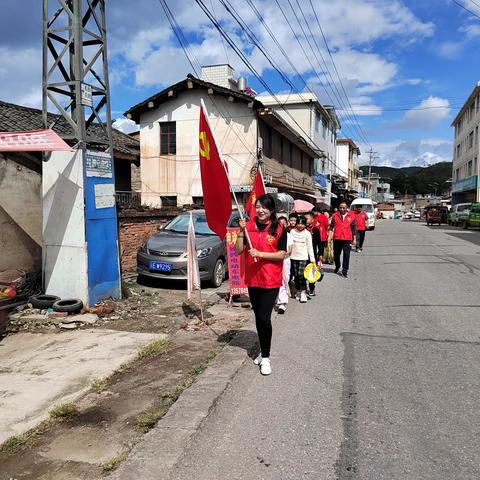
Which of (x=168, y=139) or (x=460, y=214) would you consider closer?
(x=168, y=139)

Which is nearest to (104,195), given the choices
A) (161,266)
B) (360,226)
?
(161,266)

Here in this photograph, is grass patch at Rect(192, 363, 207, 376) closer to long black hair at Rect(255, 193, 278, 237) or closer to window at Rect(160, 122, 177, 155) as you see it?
long black hair at Rect(255, 193, 278, 237)

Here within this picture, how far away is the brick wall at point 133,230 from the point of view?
1177 cm

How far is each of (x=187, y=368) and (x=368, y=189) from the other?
8669cm

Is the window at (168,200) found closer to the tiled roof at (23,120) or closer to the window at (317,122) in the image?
the tiled roof at (23,120)

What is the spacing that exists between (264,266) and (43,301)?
434 cm

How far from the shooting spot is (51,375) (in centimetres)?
473

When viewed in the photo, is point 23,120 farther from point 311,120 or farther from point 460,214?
point 460,214

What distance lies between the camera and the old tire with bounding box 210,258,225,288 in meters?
9.83

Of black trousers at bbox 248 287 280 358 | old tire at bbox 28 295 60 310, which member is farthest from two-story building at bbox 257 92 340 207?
black trousers at bbox 248 287 280 358

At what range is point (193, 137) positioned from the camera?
22578mm

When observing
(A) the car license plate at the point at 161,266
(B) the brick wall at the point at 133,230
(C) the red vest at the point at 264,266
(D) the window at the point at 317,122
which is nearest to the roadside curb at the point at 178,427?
(C) the red vest at the point at 264,266

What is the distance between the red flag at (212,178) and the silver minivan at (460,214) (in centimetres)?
3614

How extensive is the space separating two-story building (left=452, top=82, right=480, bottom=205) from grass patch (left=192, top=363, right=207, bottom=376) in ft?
147
